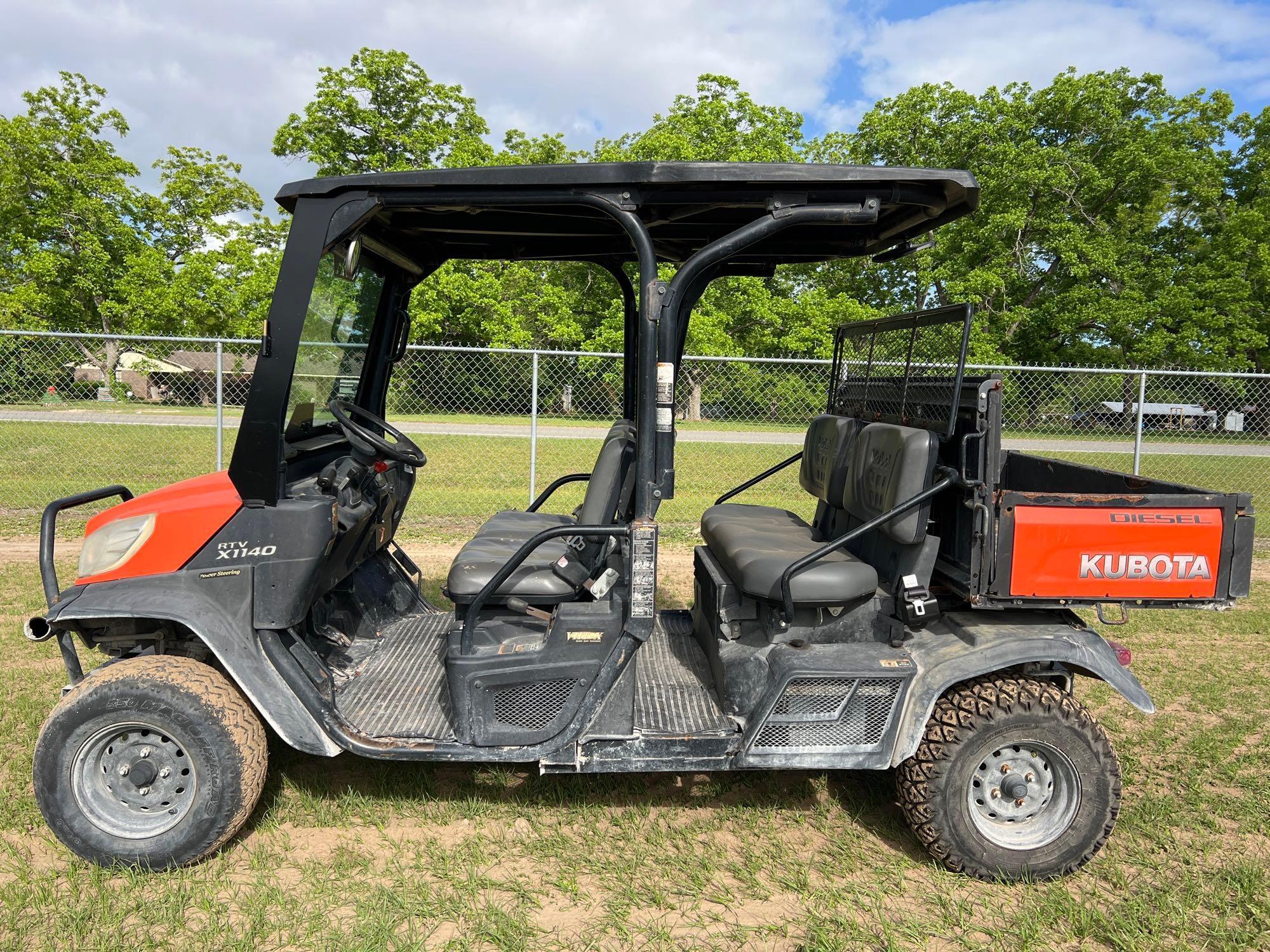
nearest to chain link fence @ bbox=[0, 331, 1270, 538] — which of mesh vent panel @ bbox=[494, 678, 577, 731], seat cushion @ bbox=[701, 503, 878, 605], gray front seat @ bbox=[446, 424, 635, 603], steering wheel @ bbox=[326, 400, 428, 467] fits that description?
steering wheel @ bbox=[326, 400, 428, 467]

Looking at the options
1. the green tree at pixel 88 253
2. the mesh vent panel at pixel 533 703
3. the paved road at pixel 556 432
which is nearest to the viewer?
the mesh vent panel at pixel 533 703

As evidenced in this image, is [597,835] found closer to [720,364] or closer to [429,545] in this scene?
[429,545]

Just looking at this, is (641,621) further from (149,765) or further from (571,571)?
(149,765)

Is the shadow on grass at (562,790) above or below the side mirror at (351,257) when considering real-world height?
below

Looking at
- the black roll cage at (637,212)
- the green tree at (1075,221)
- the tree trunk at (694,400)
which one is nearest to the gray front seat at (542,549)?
the black roll cage at (637,212)

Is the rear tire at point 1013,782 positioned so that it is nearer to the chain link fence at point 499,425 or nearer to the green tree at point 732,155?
the chain link fence at point 499,425

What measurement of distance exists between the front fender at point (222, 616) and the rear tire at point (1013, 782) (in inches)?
82.2

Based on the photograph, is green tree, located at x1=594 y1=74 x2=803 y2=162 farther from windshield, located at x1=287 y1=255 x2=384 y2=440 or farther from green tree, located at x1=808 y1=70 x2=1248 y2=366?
windshield, located at x1=287 y1=255 x2=384 y2=440

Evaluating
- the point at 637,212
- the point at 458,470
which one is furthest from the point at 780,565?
the point at 458,470

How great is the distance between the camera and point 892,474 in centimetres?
322

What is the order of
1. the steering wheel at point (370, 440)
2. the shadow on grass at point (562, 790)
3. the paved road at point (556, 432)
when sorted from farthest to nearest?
the paved road at point (556, 432)
the steering wheel at point (370, 440)
the shadow on grass at point (562, 790)

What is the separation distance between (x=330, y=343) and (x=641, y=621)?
1780 mm

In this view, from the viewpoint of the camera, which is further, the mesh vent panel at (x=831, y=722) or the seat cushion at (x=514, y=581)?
the seat cushion at (x=514, y=581)

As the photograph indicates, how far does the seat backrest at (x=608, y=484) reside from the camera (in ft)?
10.9
